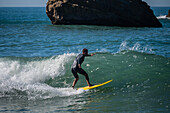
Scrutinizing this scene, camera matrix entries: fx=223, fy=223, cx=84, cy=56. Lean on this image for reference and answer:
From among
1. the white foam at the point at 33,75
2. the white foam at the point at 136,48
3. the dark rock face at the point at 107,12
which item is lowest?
the white foam at the point at 33,75

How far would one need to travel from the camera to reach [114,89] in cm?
973

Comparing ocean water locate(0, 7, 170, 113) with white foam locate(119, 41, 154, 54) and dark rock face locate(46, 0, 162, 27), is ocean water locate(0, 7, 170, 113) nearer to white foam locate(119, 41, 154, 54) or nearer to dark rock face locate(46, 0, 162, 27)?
white foam locate(119, 41, 154, 54)

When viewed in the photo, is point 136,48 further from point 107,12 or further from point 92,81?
point 107,12

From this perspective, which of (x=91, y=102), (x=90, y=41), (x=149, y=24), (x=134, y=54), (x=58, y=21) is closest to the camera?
(x=91, y=102)

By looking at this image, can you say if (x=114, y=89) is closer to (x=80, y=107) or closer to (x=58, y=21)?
(x=80, y=107)

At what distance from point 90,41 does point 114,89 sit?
12624 mm

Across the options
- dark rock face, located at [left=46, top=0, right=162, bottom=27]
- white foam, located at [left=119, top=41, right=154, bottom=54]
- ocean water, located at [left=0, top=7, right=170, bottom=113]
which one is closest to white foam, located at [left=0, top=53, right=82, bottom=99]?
ocean water, located at [left=0, top=7, right=170, bottom=113]

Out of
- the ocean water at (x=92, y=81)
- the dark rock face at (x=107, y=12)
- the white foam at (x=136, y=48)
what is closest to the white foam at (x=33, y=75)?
the ocean water at (x=92, y=81)

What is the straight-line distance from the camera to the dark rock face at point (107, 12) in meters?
33.1

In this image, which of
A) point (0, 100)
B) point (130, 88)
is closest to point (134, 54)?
point (130, 88)

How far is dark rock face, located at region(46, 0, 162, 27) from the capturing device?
109 ft

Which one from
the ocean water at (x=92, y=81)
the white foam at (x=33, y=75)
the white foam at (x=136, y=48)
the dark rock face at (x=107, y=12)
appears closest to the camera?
the ocean water at (x=92, y=81)

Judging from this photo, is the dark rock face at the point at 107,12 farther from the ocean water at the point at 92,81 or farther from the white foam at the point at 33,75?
the white foam at the point at 33,75

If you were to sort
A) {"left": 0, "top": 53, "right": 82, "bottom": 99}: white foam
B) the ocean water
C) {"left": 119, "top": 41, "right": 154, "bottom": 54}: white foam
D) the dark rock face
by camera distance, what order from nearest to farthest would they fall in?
the ocean water < {"left": 0, "top": 53, "right": 82, "bottom": 99}: white foam < {"left": 119, "top": 41, "right": 154, "bottom": 54}: white foam < the dark rock face
